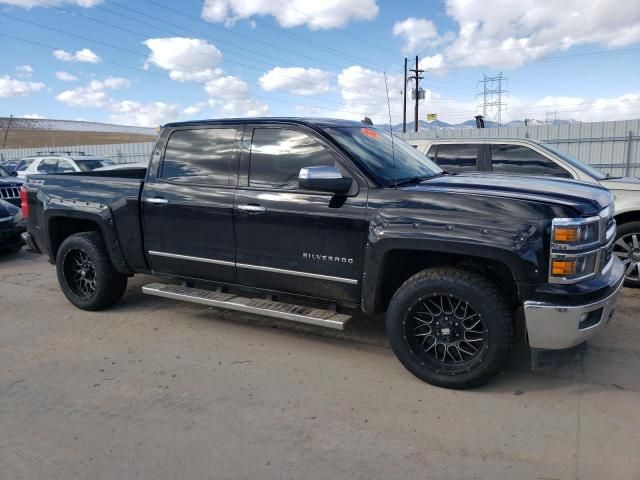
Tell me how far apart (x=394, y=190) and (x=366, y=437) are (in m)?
1.65

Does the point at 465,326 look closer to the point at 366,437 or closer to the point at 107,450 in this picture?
the point at 366,437

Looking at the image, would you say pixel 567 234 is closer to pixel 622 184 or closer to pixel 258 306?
pixel 258 306

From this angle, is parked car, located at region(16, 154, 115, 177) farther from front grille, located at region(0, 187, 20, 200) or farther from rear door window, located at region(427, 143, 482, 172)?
rear door window, located at region(427, 143, 482, 172)

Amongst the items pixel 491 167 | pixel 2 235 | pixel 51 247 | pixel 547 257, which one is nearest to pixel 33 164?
pixel 2 235

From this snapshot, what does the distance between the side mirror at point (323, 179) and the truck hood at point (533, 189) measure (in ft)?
1.59

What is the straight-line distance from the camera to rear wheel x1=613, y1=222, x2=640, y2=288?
5863 millimetres

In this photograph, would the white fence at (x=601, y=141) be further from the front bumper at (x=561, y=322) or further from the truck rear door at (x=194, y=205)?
→ the front bumper at (x=561, y=322)

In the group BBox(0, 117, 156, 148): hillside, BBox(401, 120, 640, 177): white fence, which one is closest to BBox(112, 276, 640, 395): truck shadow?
BBox(401, 120, 640, 177): white fence

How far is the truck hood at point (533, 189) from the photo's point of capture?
3328 millimetres

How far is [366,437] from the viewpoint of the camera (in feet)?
10.0

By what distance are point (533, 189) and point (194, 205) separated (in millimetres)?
2676

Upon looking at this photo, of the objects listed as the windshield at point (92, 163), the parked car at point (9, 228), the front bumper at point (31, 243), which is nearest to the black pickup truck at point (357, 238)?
the front bumper at point (31, 243)

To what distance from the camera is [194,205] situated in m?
4.50

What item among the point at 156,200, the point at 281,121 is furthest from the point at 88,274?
the point at 281,121
